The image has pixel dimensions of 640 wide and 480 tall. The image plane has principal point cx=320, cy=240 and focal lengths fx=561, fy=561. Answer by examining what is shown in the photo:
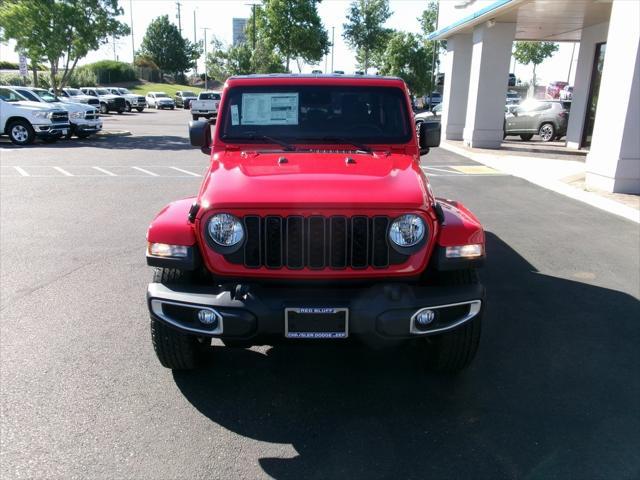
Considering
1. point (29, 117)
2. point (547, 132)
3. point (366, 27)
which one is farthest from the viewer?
point (366, 27)

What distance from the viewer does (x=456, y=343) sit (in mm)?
3471

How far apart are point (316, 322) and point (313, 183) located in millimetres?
819

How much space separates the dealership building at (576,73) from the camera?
995 centimetres

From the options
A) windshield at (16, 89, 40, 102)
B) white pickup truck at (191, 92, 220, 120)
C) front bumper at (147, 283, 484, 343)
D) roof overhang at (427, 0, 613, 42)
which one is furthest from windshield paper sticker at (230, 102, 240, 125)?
white pickup truck at (191, 92, 220, 120)

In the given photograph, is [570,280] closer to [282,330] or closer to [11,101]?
[282,330]

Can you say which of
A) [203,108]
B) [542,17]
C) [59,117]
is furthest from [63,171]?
[203,108]

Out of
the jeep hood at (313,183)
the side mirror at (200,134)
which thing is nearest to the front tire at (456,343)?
the jeep hood at (313,183)

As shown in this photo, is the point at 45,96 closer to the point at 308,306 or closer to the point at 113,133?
the point at 113,133

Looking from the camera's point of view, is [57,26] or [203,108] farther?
[203,108]

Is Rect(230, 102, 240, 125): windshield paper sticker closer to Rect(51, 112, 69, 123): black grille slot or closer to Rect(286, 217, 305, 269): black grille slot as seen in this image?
Rect(286, 217, 305, 269): black grille slot

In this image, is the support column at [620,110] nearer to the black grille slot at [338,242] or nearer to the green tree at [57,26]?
the black grille slot at [338,242]

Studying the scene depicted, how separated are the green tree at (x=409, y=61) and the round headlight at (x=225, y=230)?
40082 mm

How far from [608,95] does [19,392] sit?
10.6 m

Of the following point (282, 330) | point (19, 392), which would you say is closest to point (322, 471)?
point (282, 330)
